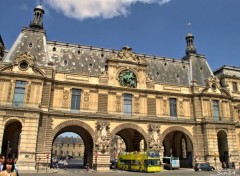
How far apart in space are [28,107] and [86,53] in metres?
16.5

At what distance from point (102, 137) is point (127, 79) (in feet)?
37.6

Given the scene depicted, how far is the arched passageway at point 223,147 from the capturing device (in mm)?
46550

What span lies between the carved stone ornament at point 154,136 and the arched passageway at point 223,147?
42.1ft

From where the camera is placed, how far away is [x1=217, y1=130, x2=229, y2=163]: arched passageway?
46.5m

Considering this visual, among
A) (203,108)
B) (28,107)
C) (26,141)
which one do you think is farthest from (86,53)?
(203,108)

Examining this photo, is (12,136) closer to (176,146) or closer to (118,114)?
(118,114)

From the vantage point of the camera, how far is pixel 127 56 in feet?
152

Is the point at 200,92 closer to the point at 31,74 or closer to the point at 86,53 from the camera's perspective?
the point at 86,53

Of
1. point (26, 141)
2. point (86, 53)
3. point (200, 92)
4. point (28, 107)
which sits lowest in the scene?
point (26, 141)

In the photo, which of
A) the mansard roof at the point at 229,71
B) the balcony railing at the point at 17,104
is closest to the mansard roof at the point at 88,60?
the mansard roof at the point at 229,71

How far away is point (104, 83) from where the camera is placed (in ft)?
143

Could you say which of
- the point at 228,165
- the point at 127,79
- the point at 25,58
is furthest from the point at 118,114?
the point at 228,165

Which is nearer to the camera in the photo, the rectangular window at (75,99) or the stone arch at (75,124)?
the stone arch at (75,124)

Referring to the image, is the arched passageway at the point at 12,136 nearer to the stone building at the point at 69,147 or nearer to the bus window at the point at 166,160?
the bus window at the point at 166,160
